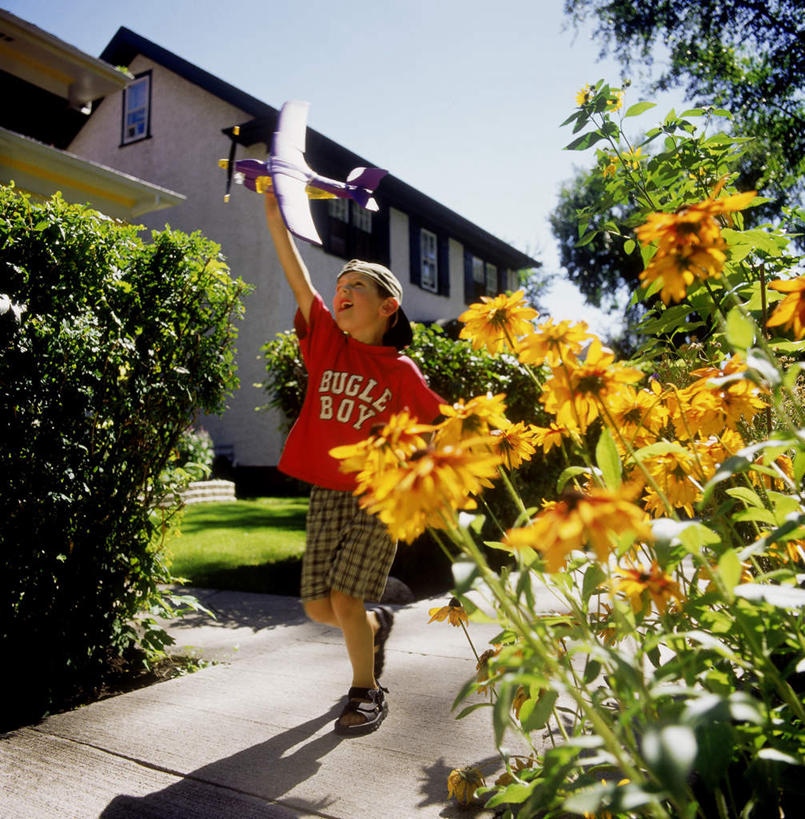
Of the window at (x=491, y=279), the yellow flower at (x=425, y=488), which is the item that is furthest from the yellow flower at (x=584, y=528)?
the window at (x=491, y=279)

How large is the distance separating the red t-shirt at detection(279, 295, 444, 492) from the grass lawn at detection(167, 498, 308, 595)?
3.98 ft

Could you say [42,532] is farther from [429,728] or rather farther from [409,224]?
[409,224]

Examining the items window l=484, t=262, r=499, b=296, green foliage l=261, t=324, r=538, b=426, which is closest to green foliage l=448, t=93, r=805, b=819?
green foliage l=261, t=324, r=538, b=426

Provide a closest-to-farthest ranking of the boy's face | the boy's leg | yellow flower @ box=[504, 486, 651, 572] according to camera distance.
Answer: yellow flower @ box=[504, 486, 651, 572] → the boy's leg → the boy's face

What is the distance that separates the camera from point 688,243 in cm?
101

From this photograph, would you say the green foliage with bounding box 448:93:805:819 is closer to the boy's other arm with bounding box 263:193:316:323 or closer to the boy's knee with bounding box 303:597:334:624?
the boy's knee with bounding box 303:597:334:624

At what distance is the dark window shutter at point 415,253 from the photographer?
1630cm

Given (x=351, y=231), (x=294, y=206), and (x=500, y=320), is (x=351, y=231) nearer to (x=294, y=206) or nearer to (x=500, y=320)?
(x=294, y=206)

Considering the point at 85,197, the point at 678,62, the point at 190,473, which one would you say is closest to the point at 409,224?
the point at 678,62

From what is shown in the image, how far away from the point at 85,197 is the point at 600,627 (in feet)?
26.9

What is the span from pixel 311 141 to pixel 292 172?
11.6 meters

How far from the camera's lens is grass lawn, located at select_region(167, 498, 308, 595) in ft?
16.3

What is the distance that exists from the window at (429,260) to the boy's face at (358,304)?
14170mm

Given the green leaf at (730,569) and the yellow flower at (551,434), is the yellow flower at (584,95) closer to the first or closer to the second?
the yellow flower at (551,434)
